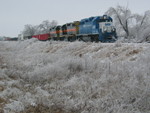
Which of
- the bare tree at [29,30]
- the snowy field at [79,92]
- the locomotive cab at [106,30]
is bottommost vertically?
the snowy field at [79,92]

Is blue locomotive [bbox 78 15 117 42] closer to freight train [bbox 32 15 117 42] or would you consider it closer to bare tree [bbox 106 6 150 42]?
freight train [bbox 32 15 117 42]

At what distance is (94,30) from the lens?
2288 centimetres

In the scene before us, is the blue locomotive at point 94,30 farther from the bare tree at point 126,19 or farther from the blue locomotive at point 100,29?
the bare tree at point 126,19

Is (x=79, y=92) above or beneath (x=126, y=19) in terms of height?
beneath

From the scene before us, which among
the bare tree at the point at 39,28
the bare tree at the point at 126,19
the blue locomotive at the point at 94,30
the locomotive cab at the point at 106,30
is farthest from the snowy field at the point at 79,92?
the bare tree at the point at 39,28

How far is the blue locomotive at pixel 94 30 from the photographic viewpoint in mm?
22086

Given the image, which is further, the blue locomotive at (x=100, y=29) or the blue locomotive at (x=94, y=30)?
the blue locomotive at (x=94, y=30)

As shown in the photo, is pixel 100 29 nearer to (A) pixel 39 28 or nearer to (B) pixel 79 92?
(B) pixel 79 92

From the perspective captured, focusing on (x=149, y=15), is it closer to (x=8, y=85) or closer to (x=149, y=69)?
(x=149, y=69)

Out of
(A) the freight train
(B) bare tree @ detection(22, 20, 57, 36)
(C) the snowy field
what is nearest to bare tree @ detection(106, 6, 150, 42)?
(A) the freight train

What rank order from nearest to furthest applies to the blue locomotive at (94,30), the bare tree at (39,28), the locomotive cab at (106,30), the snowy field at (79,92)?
the snowy field at (79,92) → the locomotive cab at (106,30) → the blue locomotive at (94,30) → the bare tree at (39,28)

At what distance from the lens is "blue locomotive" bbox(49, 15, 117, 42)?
72.5ft

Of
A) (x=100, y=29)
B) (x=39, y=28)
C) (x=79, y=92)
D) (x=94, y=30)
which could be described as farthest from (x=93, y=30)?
(x=39, y=28)

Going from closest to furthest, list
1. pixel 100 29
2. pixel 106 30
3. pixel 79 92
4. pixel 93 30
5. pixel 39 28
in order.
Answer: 1. pixel 79 92
2. pixel 106 30
3. pixel 100 29
4. pixel 93 30
5. pixel 39 28
